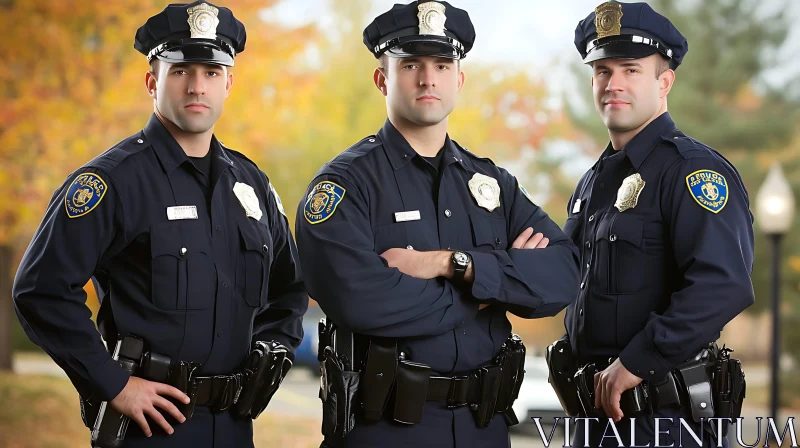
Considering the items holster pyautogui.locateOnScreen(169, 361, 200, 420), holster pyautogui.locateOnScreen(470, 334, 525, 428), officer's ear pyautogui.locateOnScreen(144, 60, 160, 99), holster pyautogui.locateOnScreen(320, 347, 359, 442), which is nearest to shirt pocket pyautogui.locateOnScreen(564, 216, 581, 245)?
holster pyautogui.locateOnScreen(470, 334, 525, 428)

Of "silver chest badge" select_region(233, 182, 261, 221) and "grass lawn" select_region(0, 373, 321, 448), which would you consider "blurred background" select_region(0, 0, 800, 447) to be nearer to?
"grass lawn" select_region(0, 373, 321, 448)

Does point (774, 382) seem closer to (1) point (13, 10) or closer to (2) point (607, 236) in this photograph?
(2) point (607, 236)

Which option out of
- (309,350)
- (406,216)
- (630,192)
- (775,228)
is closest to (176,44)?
(406,216)

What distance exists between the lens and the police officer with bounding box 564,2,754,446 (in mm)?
2631

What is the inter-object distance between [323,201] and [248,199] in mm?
411

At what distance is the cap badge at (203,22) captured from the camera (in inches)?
110

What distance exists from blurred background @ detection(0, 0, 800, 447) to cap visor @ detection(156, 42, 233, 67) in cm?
463

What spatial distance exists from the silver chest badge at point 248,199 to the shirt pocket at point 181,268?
0.64ft

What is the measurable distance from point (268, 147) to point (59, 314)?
601 centimetres

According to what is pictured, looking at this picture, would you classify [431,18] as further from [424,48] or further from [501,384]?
[501,384]

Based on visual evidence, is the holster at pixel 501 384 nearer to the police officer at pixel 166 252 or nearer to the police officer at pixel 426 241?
the police officer at pixel 426 241

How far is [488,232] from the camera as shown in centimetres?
275

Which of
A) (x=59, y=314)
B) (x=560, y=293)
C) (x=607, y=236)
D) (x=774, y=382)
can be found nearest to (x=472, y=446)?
(x=560, y=293)

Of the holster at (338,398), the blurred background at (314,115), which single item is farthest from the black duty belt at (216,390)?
the blurred background at (314,115)
